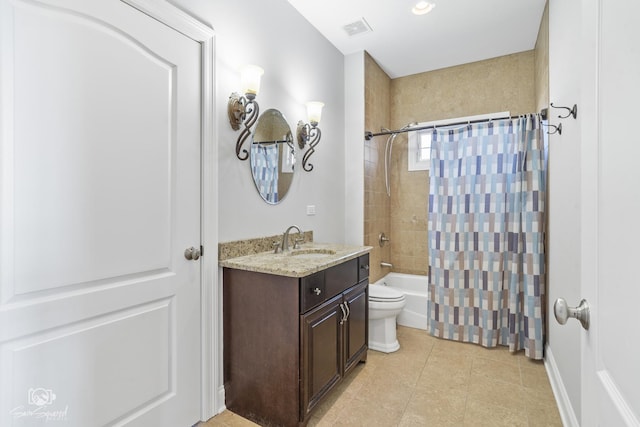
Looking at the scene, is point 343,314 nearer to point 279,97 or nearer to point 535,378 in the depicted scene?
point 535,378

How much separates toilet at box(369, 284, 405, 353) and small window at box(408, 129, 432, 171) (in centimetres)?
162

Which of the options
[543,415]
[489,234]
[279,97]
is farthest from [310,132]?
[543,415]

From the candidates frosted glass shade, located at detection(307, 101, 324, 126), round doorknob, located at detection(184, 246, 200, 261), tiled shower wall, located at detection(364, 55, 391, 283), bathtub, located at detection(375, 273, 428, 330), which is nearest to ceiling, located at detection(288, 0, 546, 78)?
tiled shower wall, located at detection(364, 55, 391, 283)

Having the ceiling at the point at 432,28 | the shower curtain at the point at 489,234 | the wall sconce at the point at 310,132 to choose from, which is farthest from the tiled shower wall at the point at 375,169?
the wall sconce at the point at 310,132

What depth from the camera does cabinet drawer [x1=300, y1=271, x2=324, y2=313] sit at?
164 centimetres

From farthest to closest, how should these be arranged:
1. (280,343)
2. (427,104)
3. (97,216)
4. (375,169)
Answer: (427,104) < (375,169) < (280,343) < (97,216)

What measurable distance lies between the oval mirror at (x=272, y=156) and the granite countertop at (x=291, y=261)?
1.34ft

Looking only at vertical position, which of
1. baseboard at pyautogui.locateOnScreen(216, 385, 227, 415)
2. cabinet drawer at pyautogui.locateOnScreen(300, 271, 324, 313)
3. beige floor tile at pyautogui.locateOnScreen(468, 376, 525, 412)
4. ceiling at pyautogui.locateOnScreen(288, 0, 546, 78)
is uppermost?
ceiling at pyautogui.locateOnScreen(288, 0, 546, 78)

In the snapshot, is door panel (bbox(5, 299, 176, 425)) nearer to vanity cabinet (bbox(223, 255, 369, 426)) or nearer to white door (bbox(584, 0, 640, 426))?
vanity cabinet (bbox(223, 255, 369, 426))

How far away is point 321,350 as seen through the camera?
71.3 inches

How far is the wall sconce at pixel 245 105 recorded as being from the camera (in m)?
1.83

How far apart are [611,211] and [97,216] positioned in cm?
163

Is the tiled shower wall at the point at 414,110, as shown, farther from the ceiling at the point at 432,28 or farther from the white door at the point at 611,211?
the white door at the point at 611,211

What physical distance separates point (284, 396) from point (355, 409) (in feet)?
1.64
